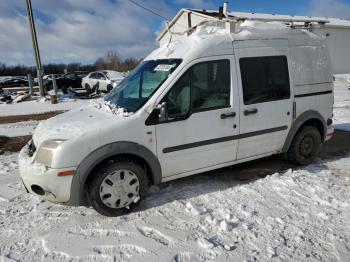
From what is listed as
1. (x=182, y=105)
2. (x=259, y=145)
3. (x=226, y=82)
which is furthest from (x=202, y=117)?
(x=259, y=145)

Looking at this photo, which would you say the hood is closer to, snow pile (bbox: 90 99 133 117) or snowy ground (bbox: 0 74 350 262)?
snow pile (bbox: 90 99 133 117)

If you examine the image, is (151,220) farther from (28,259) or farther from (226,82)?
(226,82)

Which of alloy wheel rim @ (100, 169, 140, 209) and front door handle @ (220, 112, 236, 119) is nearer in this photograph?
alloy wheel rim @ (100, 169, 140, 209)

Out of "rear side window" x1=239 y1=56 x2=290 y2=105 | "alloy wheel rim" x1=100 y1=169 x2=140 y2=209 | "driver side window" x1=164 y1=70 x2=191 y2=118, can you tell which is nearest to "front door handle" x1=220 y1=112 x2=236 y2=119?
"rear side window" x1=239 y1=56 x2=290 y2=105

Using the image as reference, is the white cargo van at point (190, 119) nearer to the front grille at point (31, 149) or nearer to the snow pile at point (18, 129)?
the front grille at point (31, 149)

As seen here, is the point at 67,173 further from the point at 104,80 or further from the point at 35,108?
the point at 104,80

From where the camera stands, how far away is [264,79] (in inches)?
194

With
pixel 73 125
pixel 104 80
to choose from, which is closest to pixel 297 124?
pixel 73 125

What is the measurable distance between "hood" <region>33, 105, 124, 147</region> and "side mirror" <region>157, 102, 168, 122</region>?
45 cm

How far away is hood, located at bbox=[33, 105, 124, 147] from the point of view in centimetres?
383

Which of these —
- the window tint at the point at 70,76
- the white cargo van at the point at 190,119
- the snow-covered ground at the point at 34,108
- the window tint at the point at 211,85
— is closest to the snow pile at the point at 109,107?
the white cargo van at the point at 190,119

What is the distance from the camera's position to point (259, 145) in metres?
5.03

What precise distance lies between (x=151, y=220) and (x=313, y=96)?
10.9 ft

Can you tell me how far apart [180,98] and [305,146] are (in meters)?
2.59
